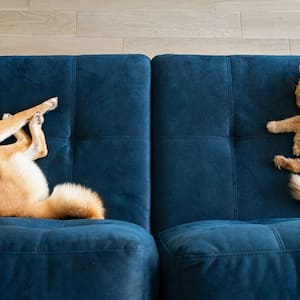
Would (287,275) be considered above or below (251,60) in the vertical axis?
below

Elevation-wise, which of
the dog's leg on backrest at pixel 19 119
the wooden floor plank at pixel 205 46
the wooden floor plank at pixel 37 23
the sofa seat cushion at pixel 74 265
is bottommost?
the sofa seat cushion at pixel 74 265

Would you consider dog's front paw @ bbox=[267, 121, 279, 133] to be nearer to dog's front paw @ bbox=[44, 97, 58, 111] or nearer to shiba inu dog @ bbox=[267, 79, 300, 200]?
shiba inu dog @ bbox=[267, 79, 300, 200]

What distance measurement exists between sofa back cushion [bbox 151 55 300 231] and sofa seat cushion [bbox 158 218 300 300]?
13.4 inches

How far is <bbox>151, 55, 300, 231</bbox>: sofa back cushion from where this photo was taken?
1.44m

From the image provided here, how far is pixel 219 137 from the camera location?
1.50 metres

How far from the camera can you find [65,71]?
61.5 inches

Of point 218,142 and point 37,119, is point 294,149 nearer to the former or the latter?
point 218,142

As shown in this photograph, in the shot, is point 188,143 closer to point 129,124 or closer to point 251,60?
point 129,124

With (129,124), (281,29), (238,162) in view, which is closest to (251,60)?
(238,162)

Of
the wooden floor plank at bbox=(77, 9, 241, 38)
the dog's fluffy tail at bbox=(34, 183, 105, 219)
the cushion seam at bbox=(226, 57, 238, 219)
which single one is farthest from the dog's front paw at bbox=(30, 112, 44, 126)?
the wooden floor plank at bbox=(77, 9, 241, 38)

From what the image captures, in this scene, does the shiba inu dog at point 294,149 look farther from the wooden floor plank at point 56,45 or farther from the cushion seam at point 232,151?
the wooden floor plank at point 56,45

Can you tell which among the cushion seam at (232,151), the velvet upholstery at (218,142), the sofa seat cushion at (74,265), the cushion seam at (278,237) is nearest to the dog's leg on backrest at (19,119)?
the velvet upholstery at (218,142)

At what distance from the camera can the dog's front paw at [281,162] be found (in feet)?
4.79

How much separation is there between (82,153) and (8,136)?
0.91 feet
